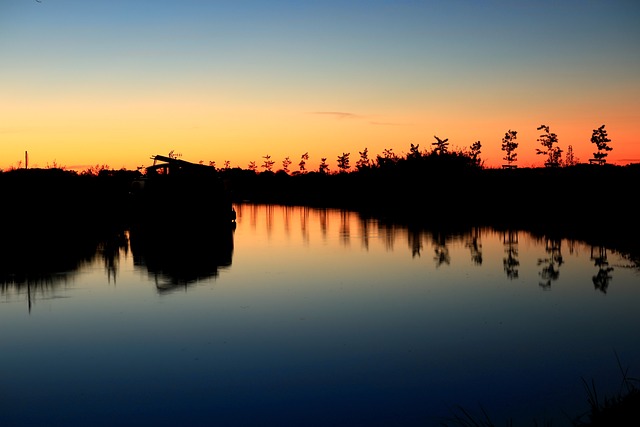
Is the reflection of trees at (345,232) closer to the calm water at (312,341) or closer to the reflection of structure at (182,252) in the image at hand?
the reflection of structure at (182,252)

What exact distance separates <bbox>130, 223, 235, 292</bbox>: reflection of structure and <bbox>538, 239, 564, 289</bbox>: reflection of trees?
691cm

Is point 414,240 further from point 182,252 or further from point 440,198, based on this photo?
point 440,198

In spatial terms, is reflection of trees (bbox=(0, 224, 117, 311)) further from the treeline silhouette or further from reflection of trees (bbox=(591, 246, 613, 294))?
reflection of trees (bbox=(591, 246, 613, 294))

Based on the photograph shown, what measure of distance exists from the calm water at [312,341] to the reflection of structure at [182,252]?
0.49ft

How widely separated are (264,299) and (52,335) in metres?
3.76

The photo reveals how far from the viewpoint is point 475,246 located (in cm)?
2141

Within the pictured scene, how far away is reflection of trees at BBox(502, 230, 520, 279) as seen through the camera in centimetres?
1581

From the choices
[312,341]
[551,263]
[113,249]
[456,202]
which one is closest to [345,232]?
[113,249]

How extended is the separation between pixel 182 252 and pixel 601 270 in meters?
10.9

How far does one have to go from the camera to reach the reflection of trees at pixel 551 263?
14.5 metres

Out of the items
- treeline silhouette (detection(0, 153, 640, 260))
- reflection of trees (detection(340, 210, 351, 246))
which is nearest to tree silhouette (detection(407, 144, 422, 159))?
treeline silhouette (detection(0, 153, 640, 260))

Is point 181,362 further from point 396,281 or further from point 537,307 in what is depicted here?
point 396,281

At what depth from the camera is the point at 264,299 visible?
1219 centimetres

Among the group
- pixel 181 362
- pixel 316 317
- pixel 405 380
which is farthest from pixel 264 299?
pixel 405 380
